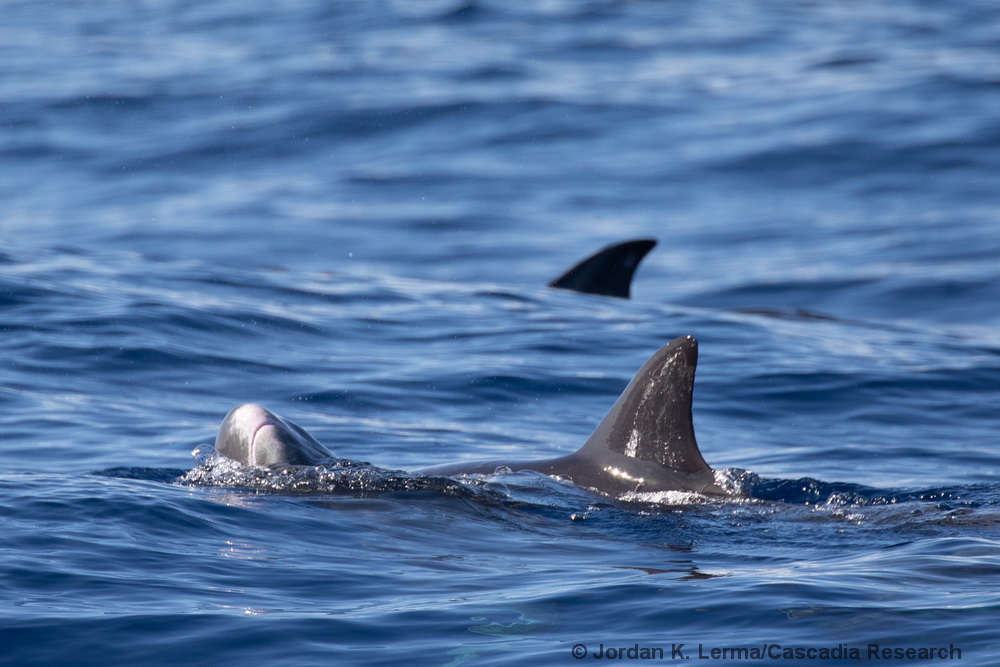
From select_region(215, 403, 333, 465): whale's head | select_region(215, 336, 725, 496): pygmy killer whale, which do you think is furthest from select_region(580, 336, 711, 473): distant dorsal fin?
select_region(215, 403, 333, 465): whale's head

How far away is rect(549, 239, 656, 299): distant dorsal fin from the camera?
18656 millimetres

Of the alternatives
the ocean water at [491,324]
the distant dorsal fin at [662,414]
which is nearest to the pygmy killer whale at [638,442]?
the distant dorsal fin at [662,414]

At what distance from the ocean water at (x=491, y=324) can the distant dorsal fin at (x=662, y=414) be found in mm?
407

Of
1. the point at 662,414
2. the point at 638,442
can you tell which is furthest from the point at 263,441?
the point at 662,414

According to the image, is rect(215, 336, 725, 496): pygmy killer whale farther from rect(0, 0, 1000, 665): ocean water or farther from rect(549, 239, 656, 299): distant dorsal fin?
rect(549, 239, 656, 299): distant dorsal fin

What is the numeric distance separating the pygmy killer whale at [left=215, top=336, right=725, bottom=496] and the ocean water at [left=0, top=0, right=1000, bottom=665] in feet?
0.67

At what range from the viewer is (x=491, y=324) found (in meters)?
16.8

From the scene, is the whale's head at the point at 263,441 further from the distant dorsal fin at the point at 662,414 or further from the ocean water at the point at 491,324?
the distant dorsal fin at the point at 662,414

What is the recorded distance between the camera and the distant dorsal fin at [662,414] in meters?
8.87

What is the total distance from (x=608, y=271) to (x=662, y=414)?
1012 cm

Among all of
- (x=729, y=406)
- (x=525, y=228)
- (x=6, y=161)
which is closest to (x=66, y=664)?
(x=729, y=406)

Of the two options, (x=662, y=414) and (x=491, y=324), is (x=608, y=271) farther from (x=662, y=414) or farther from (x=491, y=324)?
(x=662, y=414)

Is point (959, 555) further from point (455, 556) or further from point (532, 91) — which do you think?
point (532, 91)

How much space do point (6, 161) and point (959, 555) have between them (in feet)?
85.7
